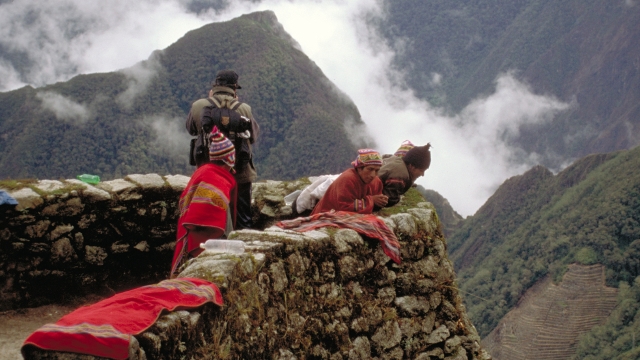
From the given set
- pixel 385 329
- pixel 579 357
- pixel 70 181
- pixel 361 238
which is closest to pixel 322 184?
pixel 361 238

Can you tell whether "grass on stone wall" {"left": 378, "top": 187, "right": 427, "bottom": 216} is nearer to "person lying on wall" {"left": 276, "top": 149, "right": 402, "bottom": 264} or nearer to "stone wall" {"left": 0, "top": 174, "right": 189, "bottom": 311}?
"person lying on wall" {"left": 276, "top": 149, "right": 402, "bottom": 264}

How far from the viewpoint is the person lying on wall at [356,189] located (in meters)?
7.42

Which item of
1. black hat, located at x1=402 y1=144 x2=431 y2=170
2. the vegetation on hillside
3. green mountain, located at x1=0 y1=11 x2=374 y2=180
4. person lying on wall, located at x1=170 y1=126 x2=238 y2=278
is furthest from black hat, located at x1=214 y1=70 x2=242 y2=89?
green mountain, located at x1=0 y1=11 x2=374 y2=180

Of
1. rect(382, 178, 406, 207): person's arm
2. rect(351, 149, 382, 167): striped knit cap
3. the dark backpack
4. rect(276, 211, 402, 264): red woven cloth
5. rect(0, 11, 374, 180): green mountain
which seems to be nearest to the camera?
rect(276, 211, 402, 264): red woven cloth

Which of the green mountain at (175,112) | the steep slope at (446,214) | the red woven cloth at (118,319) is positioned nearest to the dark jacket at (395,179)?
the red woven cloth at (118,319)

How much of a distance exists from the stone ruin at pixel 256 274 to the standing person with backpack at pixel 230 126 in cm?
113

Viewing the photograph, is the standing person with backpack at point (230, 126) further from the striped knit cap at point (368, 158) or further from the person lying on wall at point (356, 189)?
the striped knit cap at point (368, 158)

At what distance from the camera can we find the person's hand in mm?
7785

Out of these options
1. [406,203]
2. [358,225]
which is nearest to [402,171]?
[406,203]

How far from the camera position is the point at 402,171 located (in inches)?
333

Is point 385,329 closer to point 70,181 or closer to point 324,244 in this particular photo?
point 324,244

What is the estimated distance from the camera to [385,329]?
21.5 ft

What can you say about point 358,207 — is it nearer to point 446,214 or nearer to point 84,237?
point 84,237

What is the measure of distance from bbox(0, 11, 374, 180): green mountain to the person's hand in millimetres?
60852
